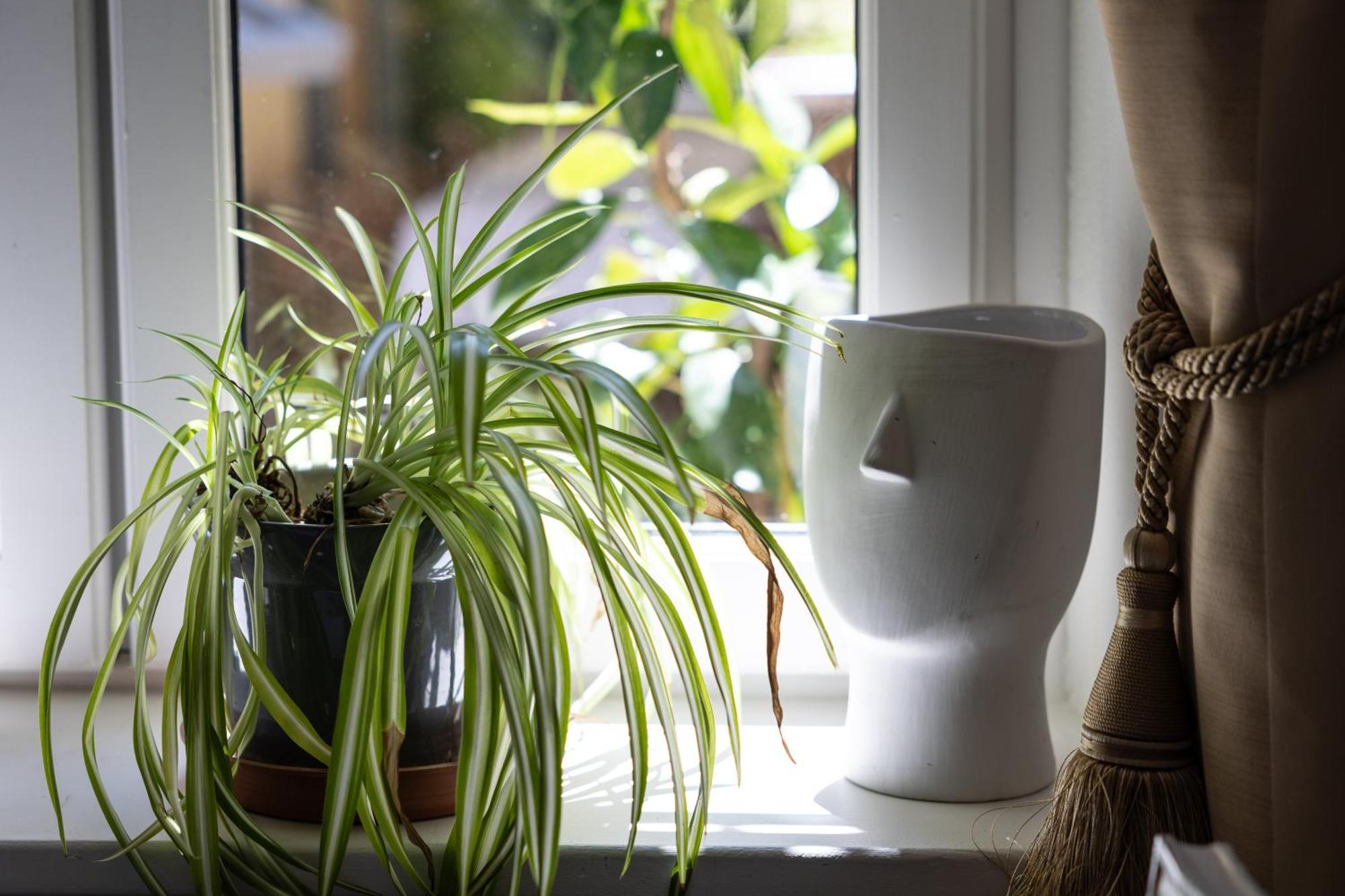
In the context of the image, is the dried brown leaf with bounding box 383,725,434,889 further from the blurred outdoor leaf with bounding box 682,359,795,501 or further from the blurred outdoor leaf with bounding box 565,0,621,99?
the blurred outdoor leaf with bounding box 565,0,621,99

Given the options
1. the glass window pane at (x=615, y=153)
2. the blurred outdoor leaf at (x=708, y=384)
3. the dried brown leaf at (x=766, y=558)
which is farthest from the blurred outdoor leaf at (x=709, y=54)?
the dried brown leaf at (x=766, y=558)

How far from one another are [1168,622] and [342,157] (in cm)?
81

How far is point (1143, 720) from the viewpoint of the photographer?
2.19 ft

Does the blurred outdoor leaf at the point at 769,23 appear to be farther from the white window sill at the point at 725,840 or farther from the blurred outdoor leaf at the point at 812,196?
the white window sill at the point at 725,840

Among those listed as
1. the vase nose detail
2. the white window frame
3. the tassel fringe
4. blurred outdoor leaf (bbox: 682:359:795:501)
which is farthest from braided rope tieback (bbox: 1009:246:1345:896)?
blurred outdoor leaf (bbox: 682:359:795:501)

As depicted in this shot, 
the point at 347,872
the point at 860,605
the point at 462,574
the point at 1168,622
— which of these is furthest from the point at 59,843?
the point at 1168,622

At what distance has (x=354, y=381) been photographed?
613mm

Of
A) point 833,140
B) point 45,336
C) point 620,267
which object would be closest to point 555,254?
point 620,267

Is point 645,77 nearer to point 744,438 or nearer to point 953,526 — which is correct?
point 744,438

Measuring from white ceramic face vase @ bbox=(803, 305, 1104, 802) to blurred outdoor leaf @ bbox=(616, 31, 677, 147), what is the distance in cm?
36

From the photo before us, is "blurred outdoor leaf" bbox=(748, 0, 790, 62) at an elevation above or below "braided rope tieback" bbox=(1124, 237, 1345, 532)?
above

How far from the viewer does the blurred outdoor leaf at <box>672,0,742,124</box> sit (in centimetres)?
105

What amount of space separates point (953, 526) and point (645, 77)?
54cm

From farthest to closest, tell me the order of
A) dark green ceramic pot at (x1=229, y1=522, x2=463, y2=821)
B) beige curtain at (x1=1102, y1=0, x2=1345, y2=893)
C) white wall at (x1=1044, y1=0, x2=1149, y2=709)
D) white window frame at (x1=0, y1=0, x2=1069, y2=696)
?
white window frame at (x1=0, y1=0, x2=1069, y2=696), white wall at (x1=1044, y1=0, x2=1149, y2=709), dark green ceramic pot at (x1=229, y1=522, x2=463, y2=821), beige curtain at (x1=1102, y1=0, x2=1345, y2=893)
